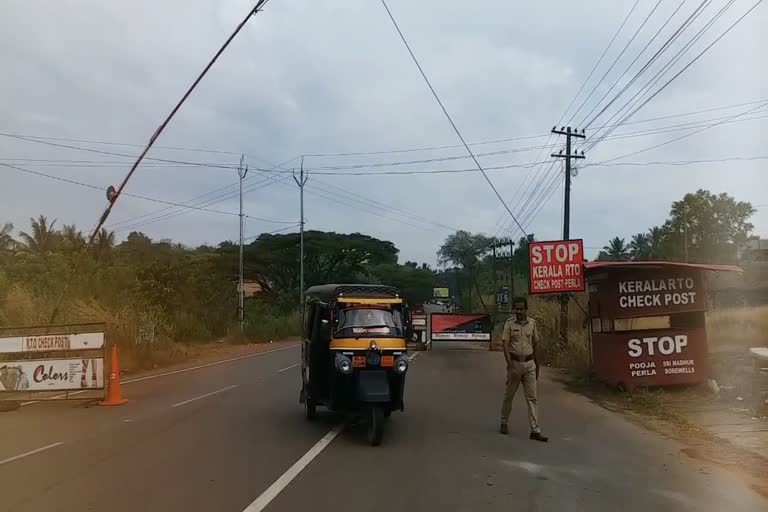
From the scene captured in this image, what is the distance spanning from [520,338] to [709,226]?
50.0m

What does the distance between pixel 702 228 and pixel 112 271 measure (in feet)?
151

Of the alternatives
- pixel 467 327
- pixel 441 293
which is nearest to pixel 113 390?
pixel 467 327

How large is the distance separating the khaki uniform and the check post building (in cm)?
547

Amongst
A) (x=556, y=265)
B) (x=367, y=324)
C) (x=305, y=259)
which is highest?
(x=305, y=259)

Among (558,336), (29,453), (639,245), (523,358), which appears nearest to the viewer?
(29,453)

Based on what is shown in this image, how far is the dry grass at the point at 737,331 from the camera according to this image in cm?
1969

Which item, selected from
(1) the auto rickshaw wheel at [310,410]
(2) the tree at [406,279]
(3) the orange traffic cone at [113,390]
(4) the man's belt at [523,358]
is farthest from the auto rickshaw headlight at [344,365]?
(2) the tree at [406,279]

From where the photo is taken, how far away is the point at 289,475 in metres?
7.23

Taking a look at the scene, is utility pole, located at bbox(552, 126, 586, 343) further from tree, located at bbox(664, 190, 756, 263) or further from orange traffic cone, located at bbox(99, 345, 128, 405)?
tree, located at bbox(664, 190, 756, 263)

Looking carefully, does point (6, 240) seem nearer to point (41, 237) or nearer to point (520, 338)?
point (41, 237)

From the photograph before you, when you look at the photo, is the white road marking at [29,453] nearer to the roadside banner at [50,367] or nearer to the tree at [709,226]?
the roadside banner at [50,367]

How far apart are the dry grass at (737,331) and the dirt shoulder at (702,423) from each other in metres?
6.00

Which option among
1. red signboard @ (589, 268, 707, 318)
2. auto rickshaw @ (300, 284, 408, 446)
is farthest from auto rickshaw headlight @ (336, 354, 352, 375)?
red signboard @ (589, 268, 707, 318)

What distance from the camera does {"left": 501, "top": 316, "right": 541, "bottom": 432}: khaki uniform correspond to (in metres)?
9.58
